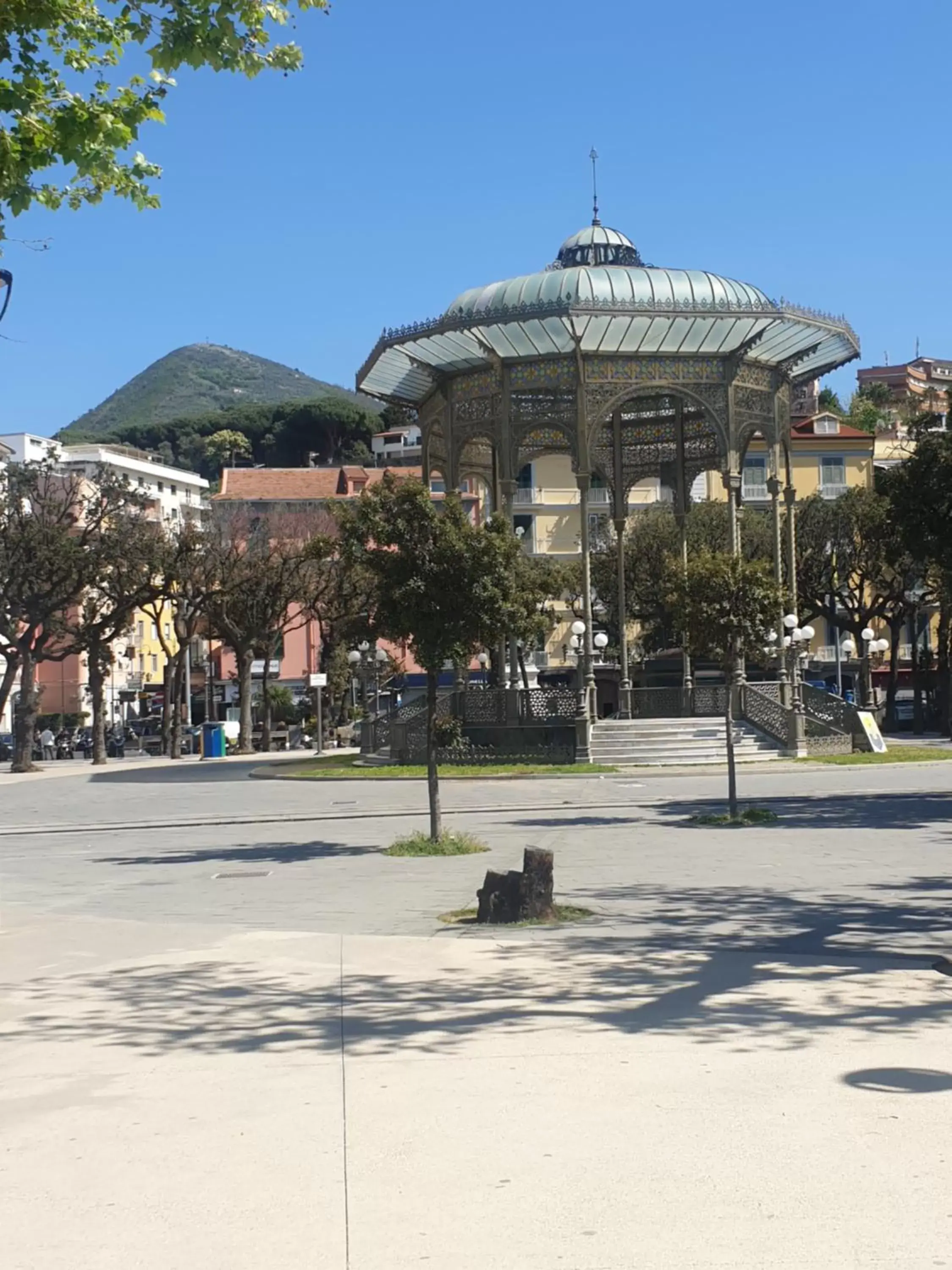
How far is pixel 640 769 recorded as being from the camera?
3328cm

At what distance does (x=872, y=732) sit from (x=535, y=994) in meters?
29.4

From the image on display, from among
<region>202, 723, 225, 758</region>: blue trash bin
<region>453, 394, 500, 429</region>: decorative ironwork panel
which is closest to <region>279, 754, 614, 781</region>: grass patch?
<region>453, 394, 500, 429</region>: decorative ironwork panel

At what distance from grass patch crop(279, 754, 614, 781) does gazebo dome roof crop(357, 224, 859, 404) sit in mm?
9873

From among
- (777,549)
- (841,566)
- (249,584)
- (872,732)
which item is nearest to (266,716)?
(249,584)

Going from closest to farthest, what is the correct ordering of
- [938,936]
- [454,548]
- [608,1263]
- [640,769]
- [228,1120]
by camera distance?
[608,1263], [228,1120], [938,936], [454,548], [640,769]

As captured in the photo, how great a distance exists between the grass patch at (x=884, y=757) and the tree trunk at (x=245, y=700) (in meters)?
24.3

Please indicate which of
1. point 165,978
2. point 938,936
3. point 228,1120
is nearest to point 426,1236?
point 228,1120

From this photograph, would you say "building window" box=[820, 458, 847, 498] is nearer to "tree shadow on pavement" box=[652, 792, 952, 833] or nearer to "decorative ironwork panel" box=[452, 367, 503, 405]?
"decorative ironwork panel" box=[452, 367, 503, 405]

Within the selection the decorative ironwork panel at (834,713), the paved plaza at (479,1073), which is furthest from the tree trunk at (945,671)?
the paved plaza at (479,1073)

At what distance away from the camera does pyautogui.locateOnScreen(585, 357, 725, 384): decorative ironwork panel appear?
35969mm

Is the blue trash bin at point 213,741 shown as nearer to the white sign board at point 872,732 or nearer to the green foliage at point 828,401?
the white sign board at point 872,732

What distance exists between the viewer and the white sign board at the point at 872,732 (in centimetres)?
3662

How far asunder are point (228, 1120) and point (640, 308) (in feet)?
98.1

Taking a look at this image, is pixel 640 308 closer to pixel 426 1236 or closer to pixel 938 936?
pixel 938 936
